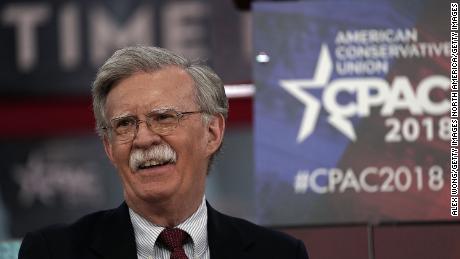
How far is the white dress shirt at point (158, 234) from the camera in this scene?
6.92 ft

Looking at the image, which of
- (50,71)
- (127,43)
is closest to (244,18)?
(127,43)

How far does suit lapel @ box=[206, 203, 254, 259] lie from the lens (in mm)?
2182

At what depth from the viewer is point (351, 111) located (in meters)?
2.65

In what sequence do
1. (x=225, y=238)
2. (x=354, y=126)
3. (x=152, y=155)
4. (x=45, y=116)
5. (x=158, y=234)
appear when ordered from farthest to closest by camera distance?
(x=45, y=116)
(x=354, y=126)
(x=225, y=238)
(x=158, y=234)
(x=152, y=155)

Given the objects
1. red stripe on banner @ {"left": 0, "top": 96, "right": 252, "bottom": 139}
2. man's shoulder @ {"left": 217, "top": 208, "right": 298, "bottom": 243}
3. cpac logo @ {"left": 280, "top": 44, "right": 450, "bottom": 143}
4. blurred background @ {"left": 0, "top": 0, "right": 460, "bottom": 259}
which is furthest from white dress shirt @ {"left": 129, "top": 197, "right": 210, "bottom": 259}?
red stripe on banner @ {"left": 0, "top": 96, "right": 252, "bottom": 139}

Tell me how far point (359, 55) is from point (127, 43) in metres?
2.01

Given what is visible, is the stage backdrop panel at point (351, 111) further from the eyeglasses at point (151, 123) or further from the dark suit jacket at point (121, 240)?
the eyeglasses at point (151, 123)

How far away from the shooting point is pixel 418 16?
8.77 ft

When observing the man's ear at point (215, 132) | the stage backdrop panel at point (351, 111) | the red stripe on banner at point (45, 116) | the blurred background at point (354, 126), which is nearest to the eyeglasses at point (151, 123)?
the man's ear at point (215, 132)

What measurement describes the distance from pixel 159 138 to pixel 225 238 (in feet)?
1.07

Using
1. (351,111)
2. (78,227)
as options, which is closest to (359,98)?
(351,111)

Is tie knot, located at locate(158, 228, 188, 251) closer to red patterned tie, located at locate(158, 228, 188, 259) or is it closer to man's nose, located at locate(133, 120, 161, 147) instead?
red patterned tie, located at locate(158, 228, 188, 259)

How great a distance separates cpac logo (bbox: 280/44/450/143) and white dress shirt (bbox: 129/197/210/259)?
1.92 feet

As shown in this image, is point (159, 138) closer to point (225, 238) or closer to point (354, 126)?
point (225, 238)
